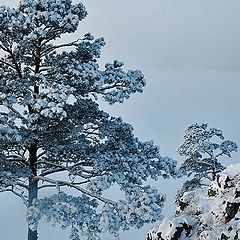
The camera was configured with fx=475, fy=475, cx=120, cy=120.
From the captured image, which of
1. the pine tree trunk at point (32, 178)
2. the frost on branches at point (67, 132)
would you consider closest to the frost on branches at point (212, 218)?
the frost on branches at point (67, 132)

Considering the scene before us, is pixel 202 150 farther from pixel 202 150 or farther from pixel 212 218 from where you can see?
pixel 212 218

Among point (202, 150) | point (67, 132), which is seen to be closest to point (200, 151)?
point (202, 150)

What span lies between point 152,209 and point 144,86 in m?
4.65

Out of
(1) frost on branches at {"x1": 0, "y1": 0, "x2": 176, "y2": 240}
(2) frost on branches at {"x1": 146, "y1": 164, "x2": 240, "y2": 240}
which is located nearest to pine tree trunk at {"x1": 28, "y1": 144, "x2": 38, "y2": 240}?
(1) frost on branches at {"x1": 0, "y1": 0, "x2": 176, "y2": 240}

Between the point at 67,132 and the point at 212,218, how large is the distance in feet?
23.0

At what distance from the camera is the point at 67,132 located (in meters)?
17.2

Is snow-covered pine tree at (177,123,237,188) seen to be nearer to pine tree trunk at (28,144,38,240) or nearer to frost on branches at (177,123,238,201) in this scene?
frost on branches at (177,123,238,201)

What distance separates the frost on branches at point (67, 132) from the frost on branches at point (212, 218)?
245cm

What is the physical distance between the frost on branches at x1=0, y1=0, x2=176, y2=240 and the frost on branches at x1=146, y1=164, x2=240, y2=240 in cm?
245

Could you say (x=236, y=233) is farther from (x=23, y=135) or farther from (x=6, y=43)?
(x=6, y=43)

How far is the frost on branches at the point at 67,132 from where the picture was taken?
1525 centimetres

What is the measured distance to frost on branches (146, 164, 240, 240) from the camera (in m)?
11.3

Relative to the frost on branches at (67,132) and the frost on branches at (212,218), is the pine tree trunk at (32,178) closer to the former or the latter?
the frost on branches at (67,132)

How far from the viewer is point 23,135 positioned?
16188 millimetres
